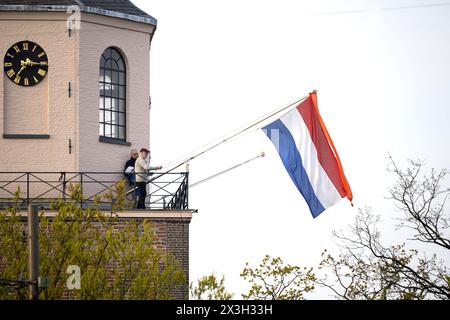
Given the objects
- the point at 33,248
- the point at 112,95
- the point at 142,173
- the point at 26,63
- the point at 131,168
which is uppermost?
the point at 26,63

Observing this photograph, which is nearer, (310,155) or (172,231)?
(310,155)

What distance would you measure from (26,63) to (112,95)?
2.50m

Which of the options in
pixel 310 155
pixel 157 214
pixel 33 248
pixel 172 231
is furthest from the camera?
pixel 172 231

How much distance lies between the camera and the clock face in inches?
1874

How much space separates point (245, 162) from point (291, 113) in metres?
1.99

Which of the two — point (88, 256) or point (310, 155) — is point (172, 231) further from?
point (88, 256)

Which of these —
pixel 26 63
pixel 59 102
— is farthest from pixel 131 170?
pixel 26 63

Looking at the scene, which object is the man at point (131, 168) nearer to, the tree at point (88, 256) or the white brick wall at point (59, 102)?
the white brick wall at point (59, 102)

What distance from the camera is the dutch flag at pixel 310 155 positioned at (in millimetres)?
42625

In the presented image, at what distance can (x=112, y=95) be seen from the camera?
48500 millimetres

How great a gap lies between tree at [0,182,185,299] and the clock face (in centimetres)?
501

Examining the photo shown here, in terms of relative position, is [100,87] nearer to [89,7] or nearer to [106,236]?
[89,7]
